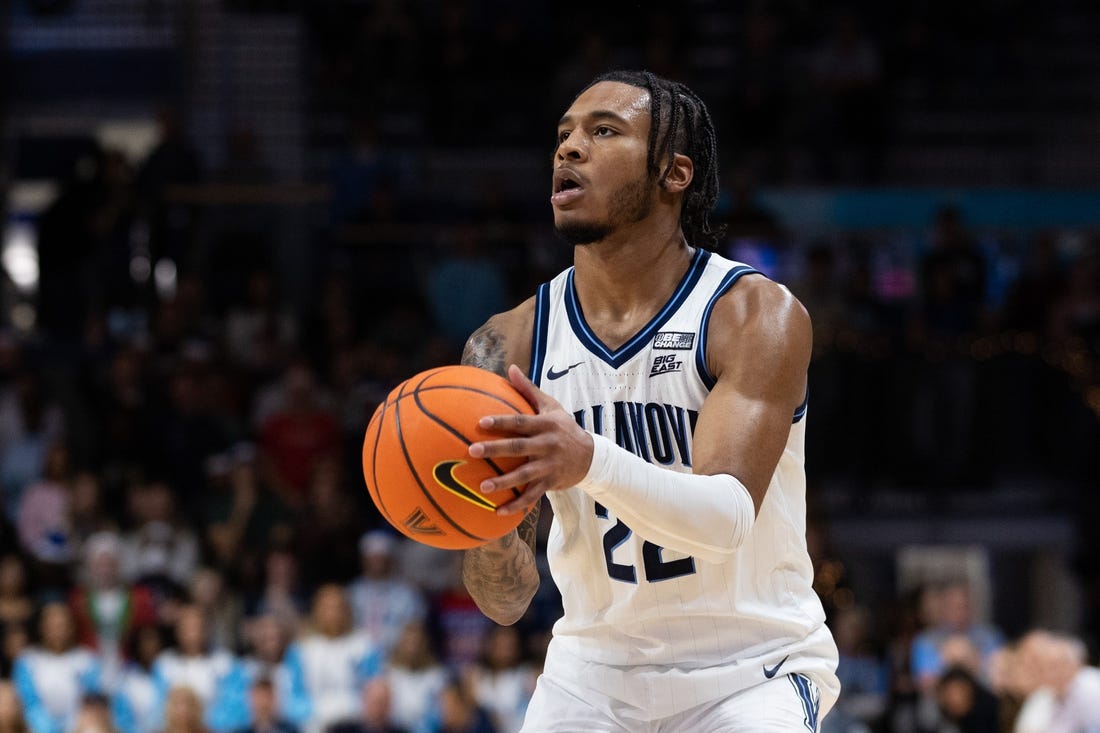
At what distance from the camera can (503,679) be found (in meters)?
10.6

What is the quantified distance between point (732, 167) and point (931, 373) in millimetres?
3132

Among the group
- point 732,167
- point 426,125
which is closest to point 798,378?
point 732,167

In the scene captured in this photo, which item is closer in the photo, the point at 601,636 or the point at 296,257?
the point at 601,636

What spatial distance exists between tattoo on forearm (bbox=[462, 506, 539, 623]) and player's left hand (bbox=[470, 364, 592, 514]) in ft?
3.26

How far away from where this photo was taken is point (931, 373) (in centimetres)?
1234

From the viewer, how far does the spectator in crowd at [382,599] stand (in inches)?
433

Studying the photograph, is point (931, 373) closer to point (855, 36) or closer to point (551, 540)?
point (855, 36)

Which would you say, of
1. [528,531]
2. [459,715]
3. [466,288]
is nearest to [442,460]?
[528,531]

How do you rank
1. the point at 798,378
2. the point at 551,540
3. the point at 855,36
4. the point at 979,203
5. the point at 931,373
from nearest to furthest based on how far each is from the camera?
1. the point at 798,378
2. the point at 551,540
3. the point at 931,373
4. the point at 979,203
5. the point at 855,36

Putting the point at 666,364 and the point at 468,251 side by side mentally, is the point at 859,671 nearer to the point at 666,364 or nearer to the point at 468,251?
the point at 468,251

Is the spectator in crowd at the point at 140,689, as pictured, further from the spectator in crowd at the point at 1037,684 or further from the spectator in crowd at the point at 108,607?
the spectator in crowd at the point at 1037,684

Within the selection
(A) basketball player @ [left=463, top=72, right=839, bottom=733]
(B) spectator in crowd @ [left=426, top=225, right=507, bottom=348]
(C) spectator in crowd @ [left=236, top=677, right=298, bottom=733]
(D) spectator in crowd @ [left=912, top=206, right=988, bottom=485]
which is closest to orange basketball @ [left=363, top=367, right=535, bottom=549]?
(A) basketball player @ [left=463, top=72, right=839, bottom=733]

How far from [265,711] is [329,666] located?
56 cm

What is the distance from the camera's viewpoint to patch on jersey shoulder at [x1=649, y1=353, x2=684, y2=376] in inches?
158
